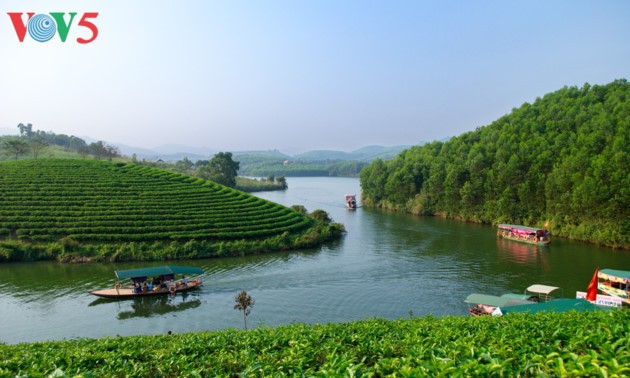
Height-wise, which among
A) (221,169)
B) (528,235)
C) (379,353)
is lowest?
(528,235)

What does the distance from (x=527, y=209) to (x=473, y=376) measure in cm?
5063

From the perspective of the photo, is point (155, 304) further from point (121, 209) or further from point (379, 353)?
point (379, 353)

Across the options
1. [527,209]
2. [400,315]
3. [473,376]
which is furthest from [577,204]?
[473,376]

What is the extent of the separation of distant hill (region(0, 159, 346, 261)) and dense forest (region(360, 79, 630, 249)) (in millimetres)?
25546

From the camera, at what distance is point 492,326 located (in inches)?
422

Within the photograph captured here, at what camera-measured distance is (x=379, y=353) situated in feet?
27.0

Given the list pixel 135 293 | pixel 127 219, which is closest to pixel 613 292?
pixel 135 293

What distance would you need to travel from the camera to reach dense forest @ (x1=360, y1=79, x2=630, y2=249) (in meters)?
39.4

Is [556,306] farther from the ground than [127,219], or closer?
closer

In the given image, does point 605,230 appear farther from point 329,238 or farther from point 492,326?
point 492,326

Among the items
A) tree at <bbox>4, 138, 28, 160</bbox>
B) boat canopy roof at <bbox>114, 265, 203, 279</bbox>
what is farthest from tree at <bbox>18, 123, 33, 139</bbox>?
boat canopy roof at <bbox>114, 265, 203, 279</bbox>

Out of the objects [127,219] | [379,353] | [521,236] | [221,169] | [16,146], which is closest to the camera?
[379,353]

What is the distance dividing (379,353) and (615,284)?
77.6ft

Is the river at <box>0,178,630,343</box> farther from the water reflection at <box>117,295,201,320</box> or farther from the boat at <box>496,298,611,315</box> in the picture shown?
the boat at <box>496,298,611,315</box>
